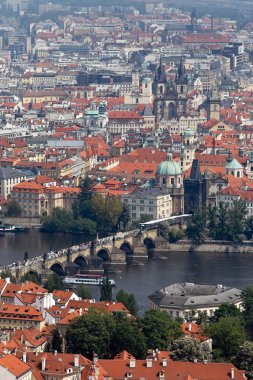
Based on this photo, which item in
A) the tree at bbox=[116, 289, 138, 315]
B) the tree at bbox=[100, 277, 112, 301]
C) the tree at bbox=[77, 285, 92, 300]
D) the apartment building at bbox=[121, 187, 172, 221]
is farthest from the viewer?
the apartment building at bbox=[121, 187, 172, 221]

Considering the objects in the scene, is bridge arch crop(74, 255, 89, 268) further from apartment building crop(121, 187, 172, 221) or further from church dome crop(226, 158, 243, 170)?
church dome crop(226, 158, 243, 170)

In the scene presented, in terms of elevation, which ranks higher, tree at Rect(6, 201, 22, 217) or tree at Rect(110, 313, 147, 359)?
tree at Rect(110, 313, 147, 359)

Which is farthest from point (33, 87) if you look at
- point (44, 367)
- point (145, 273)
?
point (44, 367)

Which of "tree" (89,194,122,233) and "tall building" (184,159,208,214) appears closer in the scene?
"tree" (89,194,122,233)

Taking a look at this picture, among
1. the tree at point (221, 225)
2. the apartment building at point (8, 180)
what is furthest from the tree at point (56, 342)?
the apartment building at point (8, 180)

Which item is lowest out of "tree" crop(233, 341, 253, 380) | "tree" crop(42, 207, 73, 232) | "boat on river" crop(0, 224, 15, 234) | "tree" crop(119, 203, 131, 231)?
"boat on river" crop(0, 224, 15, 234)

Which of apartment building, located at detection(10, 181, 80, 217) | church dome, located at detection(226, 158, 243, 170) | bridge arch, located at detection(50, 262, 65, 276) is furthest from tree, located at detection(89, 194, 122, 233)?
bridge arch, located at detection(50, 262, 65, 276)
